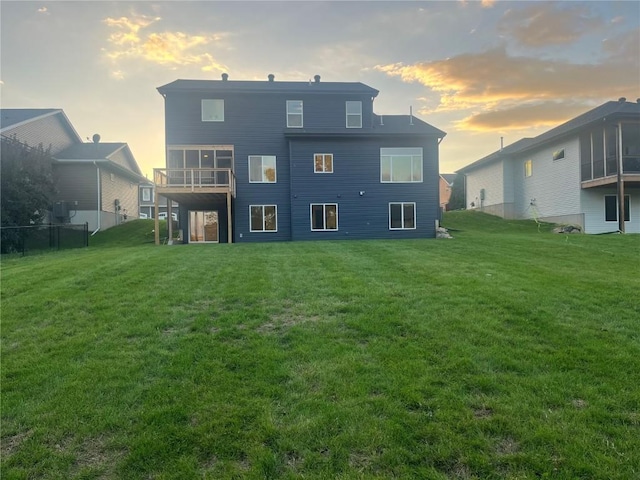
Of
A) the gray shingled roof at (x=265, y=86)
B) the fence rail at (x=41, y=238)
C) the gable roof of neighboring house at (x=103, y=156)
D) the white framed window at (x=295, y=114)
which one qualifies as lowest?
the fence rail at (x=41, y=238)

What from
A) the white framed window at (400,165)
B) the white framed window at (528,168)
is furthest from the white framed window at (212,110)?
the white framed window at (528,168)

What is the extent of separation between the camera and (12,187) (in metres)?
16.7

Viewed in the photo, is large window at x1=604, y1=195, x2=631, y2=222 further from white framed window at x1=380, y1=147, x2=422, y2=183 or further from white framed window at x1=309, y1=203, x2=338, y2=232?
white framed window at x1=309, y1=203, x2=338, y2=232

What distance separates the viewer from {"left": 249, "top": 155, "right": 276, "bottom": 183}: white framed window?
20.7 metres

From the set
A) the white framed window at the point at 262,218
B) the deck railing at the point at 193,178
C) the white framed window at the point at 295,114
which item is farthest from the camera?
the white framed window at the point at 295,114

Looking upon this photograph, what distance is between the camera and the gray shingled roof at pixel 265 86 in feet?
67.3

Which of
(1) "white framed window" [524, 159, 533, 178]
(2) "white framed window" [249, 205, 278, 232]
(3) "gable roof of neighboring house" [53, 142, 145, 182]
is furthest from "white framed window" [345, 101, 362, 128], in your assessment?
(3) "gable roof of neighboring house" [53, 142, 145, 182]

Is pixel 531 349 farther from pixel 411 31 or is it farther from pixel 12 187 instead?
pixel 12 187

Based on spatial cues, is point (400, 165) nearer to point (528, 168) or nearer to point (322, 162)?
point (322, 162)

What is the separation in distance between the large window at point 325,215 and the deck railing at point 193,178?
4.38 metres

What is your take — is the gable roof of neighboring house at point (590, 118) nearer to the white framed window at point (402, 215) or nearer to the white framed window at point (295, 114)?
the white framed window at point (402, 215)

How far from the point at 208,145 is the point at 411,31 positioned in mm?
11268

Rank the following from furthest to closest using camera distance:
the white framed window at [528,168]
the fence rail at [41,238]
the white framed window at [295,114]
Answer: the white framed window at [528,168]
the white framed window at [295,114]
the fence rail at [41,238]

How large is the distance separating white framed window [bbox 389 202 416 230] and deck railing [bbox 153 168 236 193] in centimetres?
840
